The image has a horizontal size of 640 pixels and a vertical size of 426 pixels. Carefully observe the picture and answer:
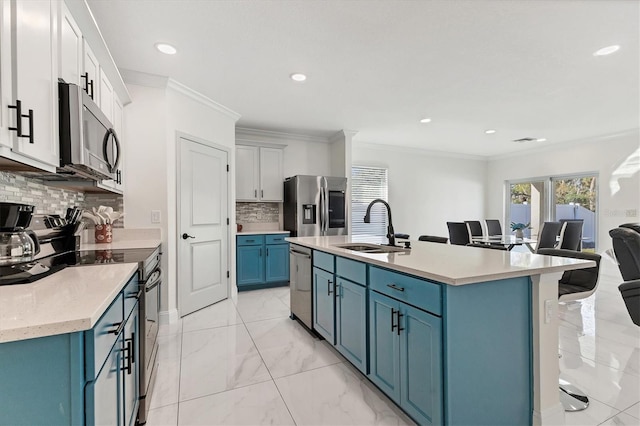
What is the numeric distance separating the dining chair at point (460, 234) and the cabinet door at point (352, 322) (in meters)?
3.30

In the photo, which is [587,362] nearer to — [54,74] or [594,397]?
[594,397]

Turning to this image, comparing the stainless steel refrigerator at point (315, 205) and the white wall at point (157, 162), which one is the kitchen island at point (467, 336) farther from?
the stainless steel refrigerator at point (315, 205)

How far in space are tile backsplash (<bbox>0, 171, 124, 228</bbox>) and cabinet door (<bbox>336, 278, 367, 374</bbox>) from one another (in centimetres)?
205

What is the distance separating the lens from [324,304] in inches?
101

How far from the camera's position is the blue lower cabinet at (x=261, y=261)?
4.47m

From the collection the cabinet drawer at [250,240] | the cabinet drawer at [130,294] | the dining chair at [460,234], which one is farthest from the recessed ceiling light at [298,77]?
the dining chair at [460,234]

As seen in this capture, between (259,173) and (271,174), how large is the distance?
0.21m

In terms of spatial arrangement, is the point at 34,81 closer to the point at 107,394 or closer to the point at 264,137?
the point at 107,394

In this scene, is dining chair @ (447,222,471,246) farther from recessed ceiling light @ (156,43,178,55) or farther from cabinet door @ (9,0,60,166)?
cabinet door @ (9,0,60,166)

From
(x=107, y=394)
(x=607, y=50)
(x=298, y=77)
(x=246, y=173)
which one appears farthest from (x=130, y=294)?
(x=607, y=50)

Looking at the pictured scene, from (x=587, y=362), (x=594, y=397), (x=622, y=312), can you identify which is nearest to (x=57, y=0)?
(x=594, y=397)

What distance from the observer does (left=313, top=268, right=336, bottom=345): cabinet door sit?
2414 mm

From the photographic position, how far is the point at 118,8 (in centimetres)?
210

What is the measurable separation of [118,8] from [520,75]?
3.58 m
